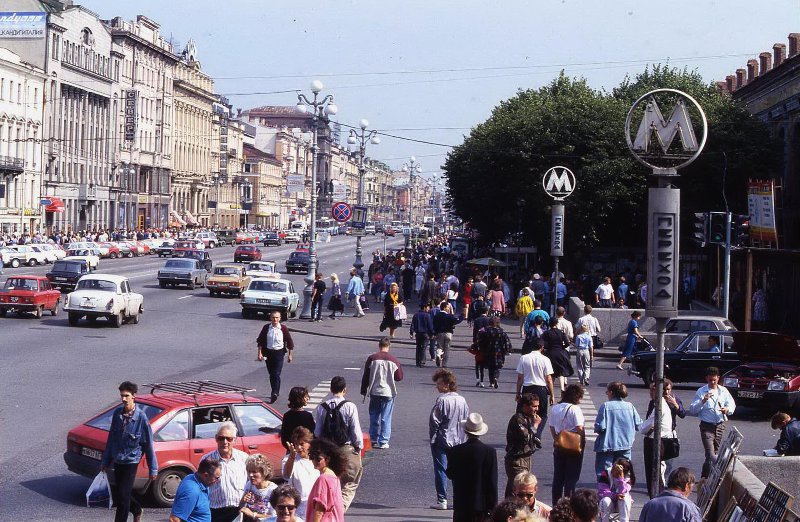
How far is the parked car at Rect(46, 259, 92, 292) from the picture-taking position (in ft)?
151

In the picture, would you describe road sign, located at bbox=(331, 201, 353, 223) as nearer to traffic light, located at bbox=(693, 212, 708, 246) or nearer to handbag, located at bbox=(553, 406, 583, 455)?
traffic light, located at bbox=(693, 212, 708, 246)

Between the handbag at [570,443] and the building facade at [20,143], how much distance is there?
79.2 metres

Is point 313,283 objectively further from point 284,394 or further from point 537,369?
point 537,369

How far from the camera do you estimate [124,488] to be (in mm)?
11977

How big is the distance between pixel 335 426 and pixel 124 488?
2335mm

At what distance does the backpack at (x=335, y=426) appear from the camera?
1290cm

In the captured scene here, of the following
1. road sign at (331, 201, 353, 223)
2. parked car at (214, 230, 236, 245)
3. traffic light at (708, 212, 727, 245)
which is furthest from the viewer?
parked car at (214, 230, 236, 245)

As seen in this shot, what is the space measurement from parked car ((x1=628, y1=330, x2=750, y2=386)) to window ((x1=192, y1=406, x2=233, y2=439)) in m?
12.8

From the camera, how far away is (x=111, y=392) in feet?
70.3

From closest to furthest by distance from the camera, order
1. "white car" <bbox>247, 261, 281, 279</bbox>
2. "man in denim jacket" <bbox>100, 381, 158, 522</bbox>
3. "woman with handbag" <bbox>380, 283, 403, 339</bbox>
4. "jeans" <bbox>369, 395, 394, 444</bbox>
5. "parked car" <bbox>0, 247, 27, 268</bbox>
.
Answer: "man in denim jacket" <bbox>100, 381, 158, 522</bbox> → "jeans" <bbox>369, 395, 394, 444</bbox> → "woman with handbag" <bbox>380, 283, 403, 339</bbox> → "white car" <bbox>247, 261, 281, 279</bbox> → "parked car" <bbox>0, 247, 27, 268</bbox>

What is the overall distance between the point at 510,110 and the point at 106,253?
33.7 meters

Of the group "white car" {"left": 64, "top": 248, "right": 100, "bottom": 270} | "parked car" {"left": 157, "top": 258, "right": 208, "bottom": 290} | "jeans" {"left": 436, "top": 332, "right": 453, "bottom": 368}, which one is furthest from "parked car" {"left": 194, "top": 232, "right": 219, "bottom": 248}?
"jeans" {"left": 436, "top": 332, "right": 453, "bottom": 368}

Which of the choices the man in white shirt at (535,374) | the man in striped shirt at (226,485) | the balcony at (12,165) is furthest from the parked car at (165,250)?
the man in striped shirt at (226,485)

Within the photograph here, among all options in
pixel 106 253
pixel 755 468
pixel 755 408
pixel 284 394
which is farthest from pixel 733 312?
pixel 106 253
